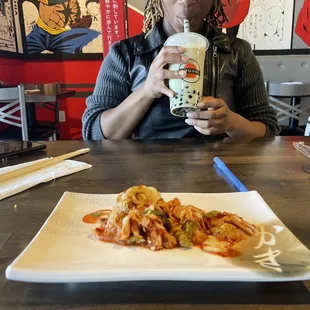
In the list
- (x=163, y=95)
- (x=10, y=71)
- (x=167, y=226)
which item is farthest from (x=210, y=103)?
(x=10, y=71)

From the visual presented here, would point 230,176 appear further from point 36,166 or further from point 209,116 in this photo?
point 36,166

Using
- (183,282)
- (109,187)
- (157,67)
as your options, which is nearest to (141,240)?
(183,282)

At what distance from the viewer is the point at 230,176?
0.79 metres

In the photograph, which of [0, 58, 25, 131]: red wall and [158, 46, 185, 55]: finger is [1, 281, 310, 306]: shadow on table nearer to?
[158, 46, 185, 55]: finger

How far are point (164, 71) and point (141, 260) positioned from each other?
624 millimetres

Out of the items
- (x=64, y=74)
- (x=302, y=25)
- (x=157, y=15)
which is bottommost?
(x=64, y=74)

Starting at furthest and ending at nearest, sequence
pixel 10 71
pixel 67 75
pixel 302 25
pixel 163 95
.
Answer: pixel 67 75 → pixel 10 71 → pixel 302 25 → pixel 163 95

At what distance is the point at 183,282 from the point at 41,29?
13.3ft

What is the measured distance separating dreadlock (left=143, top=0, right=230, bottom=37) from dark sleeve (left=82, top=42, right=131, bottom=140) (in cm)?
14

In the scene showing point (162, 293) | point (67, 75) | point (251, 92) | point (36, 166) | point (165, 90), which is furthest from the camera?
point (67, 75)

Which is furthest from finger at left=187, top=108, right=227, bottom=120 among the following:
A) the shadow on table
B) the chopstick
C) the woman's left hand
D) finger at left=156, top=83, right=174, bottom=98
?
the shadow on table

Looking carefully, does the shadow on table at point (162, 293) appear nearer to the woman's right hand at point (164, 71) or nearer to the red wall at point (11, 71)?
the woman's right hand at point (164, 71)

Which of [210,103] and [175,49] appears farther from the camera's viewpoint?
[210,103]

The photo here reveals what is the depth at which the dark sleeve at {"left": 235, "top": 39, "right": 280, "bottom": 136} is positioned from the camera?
1413 mm
